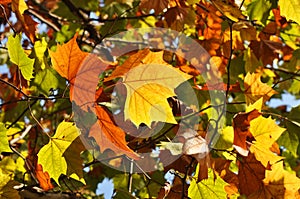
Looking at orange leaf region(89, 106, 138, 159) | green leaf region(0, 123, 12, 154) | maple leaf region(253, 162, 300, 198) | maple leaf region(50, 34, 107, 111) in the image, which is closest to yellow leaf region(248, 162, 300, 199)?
maple leaf region(253, 162, 300, 198)

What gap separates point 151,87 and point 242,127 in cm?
25

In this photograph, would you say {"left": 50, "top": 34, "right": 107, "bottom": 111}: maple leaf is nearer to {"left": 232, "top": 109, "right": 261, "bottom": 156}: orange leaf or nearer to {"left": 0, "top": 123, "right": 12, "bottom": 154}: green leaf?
{"left": 0, "top": 123, "right": 12, "bottom": 154}: green leaf

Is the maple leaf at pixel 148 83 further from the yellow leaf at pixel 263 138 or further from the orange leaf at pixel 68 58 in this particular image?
the yellow leaf at pixel 263 138

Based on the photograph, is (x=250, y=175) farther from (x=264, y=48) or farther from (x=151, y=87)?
(x=264, y=48)

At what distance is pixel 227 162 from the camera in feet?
A: 4.25

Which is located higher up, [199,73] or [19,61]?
[19,61]

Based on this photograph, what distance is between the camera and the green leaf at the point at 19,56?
3.75 ft

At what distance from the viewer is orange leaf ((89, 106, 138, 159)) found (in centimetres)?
115

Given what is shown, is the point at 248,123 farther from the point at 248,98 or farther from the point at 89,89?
the point at 89,89

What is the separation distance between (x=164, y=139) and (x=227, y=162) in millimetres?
215

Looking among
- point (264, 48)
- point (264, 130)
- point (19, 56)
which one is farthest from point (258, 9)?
point (19, 56)

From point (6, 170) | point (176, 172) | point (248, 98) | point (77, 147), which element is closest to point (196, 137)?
point (176, 172)

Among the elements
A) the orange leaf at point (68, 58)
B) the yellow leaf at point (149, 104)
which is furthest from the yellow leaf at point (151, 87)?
the orange leaf at point (68, 58)

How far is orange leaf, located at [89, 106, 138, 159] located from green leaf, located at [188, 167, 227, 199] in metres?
0.17
